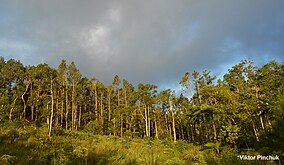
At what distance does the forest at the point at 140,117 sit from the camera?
413 inches

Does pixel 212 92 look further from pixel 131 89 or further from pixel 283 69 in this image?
pixel 131 89

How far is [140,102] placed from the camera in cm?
3888

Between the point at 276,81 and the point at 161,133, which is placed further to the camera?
the point at 161,133

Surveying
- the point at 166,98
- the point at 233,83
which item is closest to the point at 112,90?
the point at 166,98

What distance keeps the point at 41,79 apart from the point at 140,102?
18270 mm

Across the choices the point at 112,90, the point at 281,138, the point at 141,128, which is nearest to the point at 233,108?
the point at 281,138

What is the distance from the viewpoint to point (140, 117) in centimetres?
4206

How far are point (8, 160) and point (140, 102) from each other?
3299cm

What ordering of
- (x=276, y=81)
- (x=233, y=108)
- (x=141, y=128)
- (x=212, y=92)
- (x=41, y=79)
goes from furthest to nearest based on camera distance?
(x=141, y=128) < (x=41, y=79) < (x=276, y=81) < (x=212, y=92) < (x=233, y=108)

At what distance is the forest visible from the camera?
413 inches

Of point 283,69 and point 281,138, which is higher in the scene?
point 283,69

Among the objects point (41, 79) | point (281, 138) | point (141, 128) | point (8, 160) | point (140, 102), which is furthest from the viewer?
point (141, 128)

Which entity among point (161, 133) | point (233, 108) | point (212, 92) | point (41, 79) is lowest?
point (161, 133)

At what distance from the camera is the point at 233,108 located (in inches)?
658
